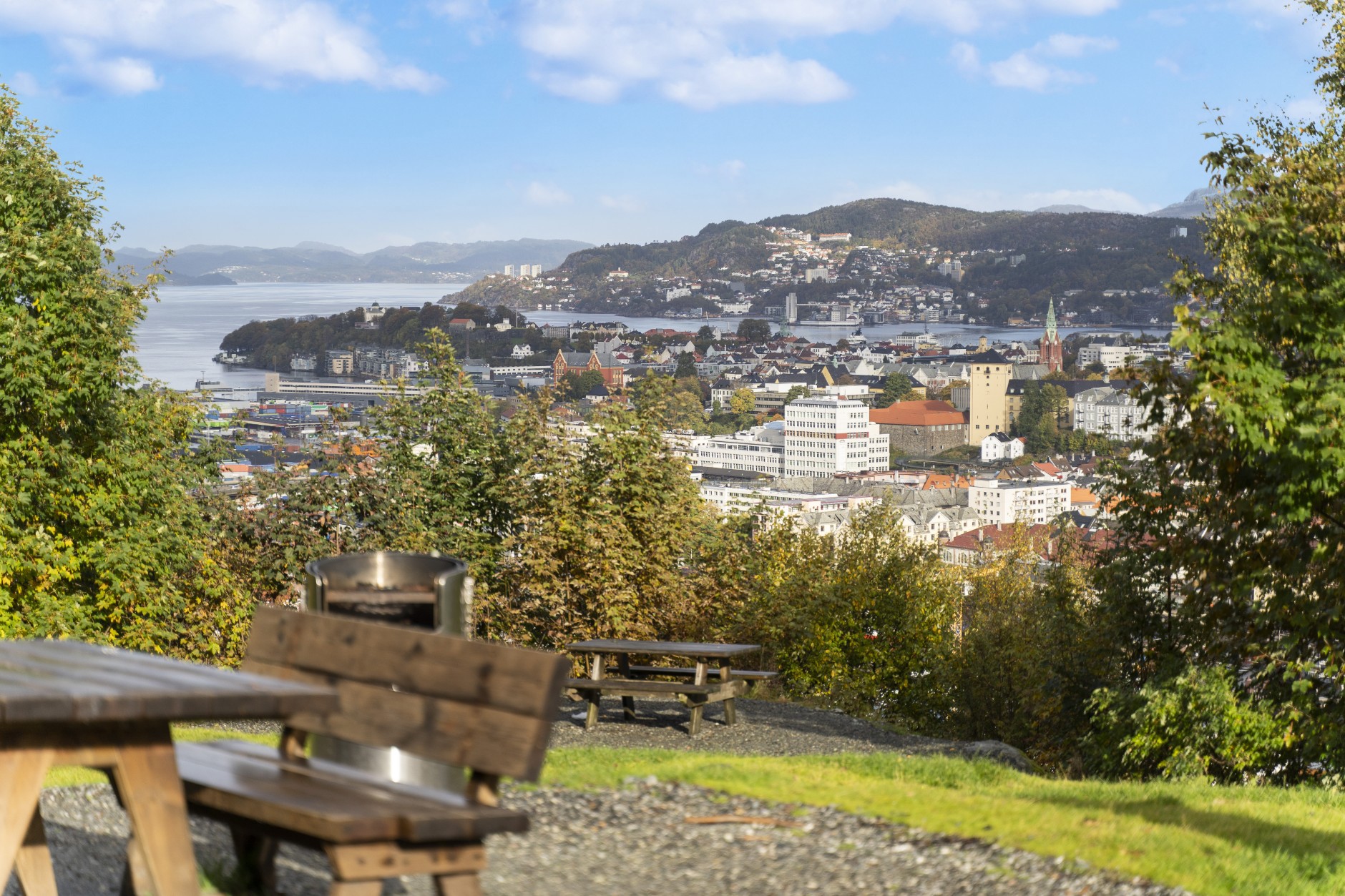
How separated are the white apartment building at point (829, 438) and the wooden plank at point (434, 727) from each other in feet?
450

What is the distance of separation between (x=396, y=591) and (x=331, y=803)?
192 centimetres

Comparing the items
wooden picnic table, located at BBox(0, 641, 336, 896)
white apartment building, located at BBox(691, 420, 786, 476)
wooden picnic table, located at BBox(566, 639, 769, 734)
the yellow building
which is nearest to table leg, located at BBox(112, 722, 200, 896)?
wooden picnic table, located at BBox(0, 641, 336, 896)

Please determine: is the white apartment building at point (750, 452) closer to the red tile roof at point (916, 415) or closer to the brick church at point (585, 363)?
the red tile roof at point (916, 415)

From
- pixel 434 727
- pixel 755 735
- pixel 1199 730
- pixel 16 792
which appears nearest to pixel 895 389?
pixel 1199 730

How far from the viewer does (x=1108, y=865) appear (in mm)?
4289

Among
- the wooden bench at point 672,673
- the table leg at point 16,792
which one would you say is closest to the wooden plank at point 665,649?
the wooden bench at point 672,673

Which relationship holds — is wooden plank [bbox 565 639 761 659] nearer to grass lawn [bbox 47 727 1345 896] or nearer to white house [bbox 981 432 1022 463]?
grass lawn [bbox 47 727 1345 896]

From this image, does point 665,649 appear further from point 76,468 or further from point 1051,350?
point 1051,350

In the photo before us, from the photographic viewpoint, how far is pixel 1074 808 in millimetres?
5438

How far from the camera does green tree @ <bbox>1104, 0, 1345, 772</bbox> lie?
870cm

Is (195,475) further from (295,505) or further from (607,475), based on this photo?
(607,475)

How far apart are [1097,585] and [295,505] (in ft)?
25.2

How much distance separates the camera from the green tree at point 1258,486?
343 inches

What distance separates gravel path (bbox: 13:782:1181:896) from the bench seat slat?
559mm
